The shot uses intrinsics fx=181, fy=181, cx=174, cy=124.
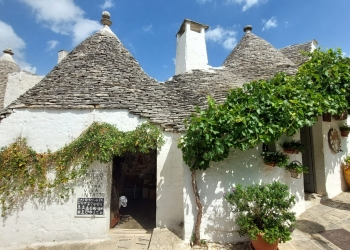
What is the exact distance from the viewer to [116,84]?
6461mm

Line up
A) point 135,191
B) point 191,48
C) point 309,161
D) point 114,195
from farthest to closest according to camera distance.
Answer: point 135,191
point 191,48
point 309,161
point 114,195

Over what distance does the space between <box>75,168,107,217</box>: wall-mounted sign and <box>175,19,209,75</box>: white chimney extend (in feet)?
20.3

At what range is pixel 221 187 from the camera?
16.3 ft

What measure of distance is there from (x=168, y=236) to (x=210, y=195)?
5.23 ft

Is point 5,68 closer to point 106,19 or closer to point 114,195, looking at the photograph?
point 106,19

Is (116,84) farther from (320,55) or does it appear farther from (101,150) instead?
(320,55)

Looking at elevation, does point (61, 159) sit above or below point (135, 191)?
above

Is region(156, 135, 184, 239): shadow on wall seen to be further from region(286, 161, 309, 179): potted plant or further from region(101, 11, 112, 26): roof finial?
region(101, 11, 112, 26): roof finial

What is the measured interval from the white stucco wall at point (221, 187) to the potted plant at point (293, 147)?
104 cm

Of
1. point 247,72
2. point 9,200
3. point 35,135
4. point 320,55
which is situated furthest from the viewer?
point 247,72

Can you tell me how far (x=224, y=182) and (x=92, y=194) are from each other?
387 centimetres

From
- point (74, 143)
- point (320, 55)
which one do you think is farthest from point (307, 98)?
point (74, 143)

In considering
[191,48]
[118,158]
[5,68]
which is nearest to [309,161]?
[191,48]

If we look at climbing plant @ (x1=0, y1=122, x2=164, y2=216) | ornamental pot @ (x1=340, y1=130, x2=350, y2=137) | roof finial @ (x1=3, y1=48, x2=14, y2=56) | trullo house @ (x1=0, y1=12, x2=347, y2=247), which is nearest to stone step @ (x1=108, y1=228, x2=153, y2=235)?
trullo house @ (x1=0, y1=12, x2=347, y2=247)
